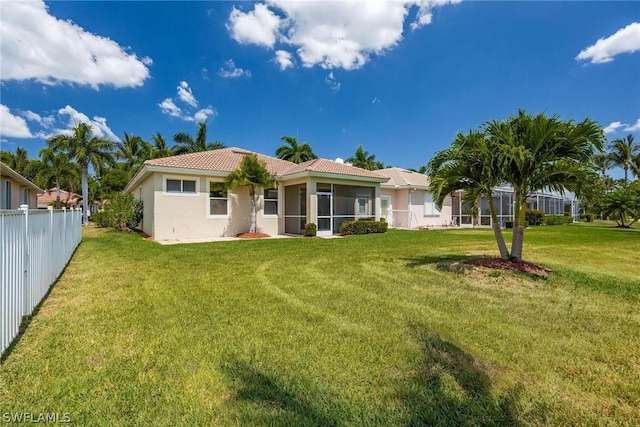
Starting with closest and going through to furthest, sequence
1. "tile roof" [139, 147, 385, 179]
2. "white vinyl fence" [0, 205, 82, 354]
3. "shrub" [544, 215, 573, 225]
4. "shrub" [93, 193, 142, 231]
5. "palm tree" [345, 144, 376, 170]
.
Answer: "white vinyl fence" [0, 205, 82, 354] → "tile roof" [139, 147, 385, 179] → "shrub" [93, 193, 142, 231] → "shrub" [544, 215, 573, 225] → "palm tree" [345, 144, 376, 170]

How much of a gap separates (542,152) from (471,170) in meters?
1.53

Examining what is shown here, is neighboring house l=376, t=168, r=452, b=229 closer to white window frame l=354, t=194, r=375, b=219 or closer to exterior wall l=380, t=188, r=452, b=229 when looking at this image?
exterior wall l=380, t=188, r=452, b=229

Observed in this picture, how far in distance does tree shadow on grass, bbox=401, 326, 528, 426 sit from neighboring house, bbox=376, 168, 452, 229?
21193mm

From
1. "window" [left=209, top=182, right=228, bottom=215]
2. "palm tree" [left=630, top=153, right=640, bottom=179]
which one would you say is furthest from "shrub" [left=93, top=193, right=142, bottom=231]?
"palm tree" [left=630, top=153, right=640, bottom=179]

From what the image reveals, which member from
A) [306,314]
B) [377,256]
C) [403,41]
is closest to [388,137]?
[403,41]

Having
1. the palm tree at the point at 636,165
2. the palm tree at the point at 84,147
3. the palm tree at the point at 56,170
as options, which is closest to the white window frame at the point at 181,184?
the palm tree at the point at 84,147

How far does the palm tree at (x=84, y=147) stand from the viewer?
30.0 m

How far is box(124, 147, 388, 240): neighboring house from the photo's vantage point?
584 inches

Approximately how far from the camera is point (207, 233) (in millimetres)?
15812

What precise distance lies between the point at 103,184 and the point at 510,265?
143 feet

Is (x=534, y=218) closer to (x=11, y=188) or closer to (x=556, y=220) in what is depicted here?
(x=556, y=220)

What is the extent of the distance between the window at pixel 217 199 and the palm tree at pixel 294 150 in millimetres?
19553

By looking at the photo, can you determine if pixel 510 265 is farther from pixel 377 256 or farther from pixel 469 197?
pixel 377 256

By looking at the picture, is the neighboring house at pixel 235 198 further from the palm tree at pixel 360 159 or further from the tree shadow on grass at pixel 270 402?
the palm tree at pixel 360 159
